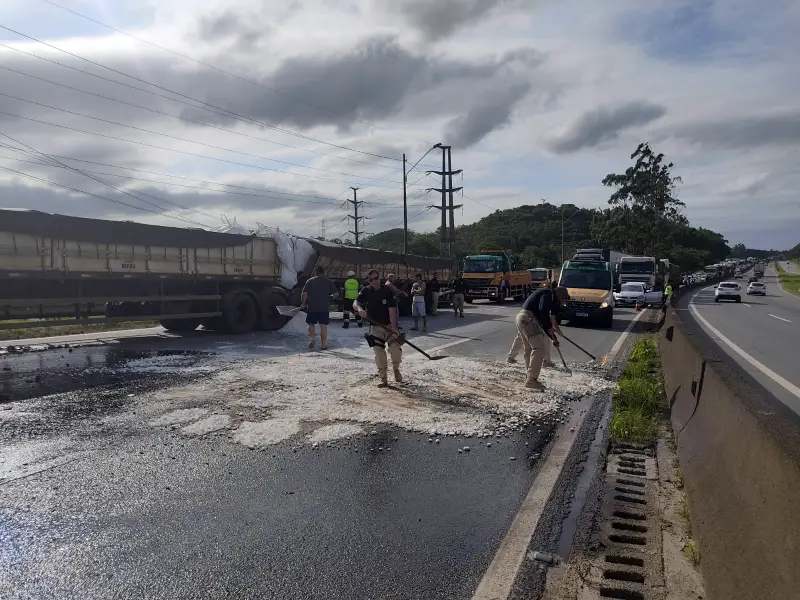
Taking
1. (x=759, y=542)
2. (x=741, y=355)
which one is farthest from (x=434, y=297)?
(x=759, y=542)

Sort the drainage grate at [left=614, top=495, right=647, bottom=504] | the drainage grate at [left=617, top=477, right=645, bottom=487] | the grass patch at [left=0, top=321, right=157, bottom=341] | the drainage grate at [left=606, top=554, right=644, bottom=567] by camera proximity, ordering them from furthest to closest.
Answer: the grass patch at [left=0, top=321, right=157, bottom=341] → the drainage grate at [left=617, top=477, right=645, bottom=487] → the drainage grate at [left=614, top=495, right=647, bottom=504] → the drainage grate at [left=606, top=554, right=644, bottom=567]

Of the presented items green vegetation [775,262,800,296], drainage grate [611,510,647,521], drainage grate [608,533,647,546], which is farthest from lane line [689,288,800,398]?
green vegetation [775,262,800,296]

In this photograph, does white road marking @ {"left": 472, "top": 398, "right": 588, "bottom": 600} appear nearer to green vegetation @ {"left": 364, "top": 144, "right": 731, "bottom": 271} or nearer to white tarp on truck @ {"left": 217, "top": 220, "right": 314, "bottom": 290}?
white tarp on truck @ {"left": 217, "top": 220, "right": 314, "bottom": 290}

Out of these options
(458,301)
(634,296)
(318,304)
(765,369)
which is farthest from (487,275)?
(765,369)

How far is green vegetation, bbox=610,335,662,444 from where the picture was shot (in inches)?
273

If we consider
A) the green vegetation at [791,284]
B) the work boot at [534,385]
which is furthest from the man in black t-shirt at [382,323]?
the green vegetation at [791,284]

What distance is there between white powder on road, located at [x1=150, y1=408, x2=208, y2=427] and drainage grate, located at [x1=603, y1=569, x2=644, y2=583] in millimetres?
4902

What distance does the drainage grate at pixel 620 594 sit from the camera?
3502 millimetres

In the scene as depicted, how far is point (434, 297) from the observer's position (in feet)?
83.3

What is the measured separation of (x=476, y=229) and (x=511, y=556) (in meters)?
113

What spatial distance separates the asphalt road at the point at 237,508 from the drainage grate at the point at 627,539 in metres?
0.69

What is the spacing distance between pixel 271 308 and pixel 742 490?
51.7ft

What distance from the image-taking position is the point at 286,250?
19.0 meters

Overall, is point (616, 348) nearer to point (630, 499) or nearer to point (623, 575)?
point (630, 499)
